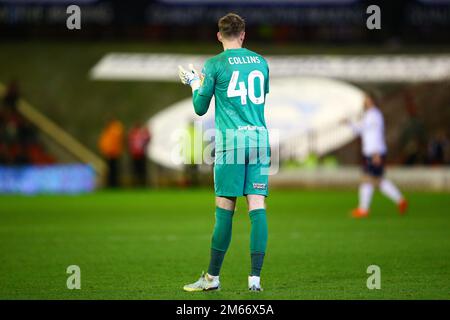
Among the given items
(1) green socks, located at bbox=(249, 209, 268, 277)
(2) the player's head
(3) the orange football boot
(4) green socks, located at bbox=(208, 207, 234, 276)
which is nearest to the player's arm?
(2) the player's head

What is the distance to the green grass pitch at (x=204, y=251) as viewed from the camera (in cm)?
816

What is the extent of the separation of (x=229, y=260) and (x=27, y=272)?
2.34m

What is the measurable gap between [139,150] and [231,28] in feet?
69.7

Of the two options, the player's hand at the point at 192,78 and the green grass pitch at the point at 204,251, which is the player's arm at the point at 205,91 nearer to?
the player's hand at the point at 192,78

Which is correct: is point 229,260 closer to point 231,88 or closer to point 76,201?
point 231,88

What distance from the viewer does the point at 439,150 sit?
91.6ft

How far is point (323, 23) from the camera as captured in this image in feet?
107

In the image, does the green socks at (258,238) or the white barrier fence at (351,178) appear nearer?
the green socks at (258,238)

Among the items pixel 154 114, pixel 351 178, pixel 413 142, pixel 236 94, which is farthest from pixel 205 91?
pixel 154 114

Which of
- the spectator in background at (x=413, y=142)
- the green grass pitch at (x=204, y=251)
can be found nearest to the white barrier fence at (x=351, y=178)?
the spectator in background at (x=413, y=142)

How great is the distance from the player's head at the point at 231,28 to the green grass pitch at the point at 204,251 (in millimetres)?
2185

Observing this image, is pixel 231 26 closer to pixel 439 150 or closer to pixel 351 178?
pixel 351 178

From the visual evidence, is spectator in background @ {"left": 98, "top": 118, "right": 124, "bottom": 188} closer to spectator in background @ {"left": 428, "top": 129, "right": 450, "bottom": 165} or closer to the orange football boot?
spectator in background @ {"left": 428, "top": 129, "right": 450, "bottom": 165}

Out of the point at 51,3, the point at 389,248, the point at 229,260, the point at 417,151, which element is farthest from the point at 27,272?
the point at 51,3
